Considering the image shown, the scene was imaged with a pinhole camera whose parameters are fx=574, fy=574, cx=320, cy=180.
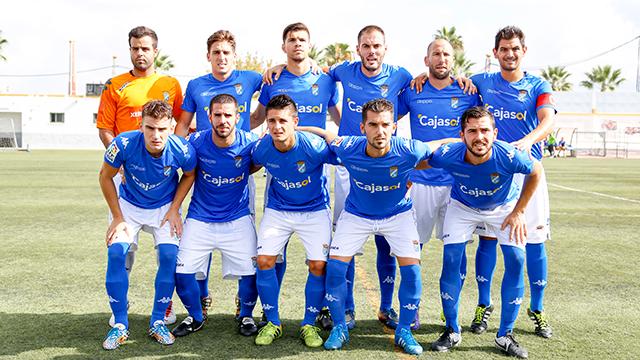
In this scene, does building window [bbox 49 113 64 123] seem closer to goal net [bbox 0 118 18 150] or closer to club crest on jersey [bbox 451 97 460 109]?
goal net [bbox 0 118 18 150]

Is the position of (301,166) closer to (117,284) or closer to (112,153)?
(112,153)

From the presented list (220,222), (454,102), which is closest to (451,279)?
(454,102)

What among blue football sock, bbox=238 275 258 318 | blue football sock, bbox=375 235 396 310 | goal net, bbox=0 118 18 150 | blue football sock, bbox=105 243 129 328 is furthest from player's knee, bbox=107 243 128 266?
goal net, bbox=0 118 18 150

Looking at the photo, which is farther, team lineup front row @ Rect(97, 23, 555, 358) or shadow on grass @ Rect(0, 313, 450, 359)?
team lineup front row @ Rect(97, 23, 555, 358)

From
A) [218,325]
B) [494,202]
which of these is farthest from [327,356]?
[494,202]

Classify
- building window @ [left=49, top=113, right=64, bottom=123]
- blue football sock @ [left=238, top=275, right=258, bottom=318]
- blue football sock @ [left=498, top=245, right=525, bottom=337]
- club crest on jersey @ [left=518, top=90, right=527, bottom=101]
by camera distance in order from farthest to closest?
building window @ [left=49, top=113, right=64, bottom=123] < club crest on jersey @ [left=518, top=90, right=527, bottom=101] < blue football sock @ [left=238, top=275, right=258, bottom=318] < blue football sock @ [left=498, top=245, right=525, bottom=337]

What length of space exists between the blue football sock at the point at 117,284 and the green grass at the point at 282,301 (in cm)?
25

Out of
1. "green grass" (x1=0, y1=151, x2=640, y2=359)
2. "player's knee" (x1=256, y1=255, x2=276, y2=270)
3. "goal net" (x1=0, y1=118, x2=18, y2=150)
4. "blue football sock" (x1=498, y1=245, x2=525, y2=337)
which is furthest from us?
"goal net" (x1=0, y1=118, x2=18, y2=150)

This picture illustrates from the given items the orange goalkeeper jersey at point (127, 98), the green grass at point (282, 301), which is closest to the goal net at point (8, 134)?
the green grass at point (282, 301)

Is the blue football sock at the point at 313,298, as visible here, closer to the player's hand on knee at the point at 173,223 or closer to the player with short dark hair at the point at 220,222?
the player with short dark hair at the point at 220,222

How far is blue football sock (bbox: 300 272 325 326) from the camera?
457 centimetres

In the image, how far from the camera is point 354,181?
4660mm

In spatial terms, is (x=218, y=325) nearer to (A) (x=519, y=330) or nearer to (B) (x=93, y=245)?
(A) (x=519, y=330)

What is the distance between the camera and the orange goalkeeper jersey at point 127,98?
5105 millimetres
